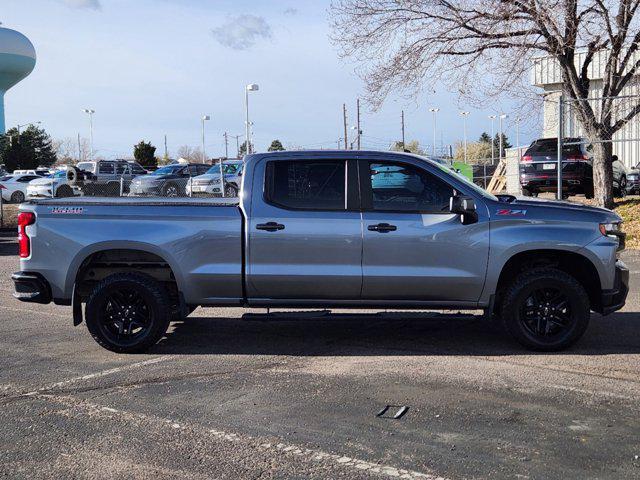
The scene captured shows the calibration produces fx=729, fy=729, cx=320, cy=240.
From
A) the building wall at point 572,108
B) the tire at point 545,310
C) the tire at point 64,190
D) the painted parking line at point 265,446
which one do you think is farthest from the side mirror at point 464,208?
the tire at point 64,190

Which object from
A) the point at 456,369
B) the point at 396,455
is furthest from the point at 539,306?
the point at 396,455

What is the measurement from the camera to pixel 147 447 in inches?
179

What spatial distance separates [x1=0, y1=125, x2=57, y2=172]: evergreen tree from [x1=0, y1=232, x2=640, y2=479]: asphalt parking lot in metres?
70.3

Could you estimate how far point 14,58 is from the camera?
44.0m

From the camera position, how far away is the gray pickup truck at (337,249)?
22.0 ft

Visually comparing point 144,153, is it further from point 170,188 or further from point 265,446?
point 265,446

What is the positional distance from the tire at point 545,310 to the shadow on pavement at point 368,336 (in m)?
0.17

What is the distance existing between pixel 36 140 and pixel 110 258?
8736cm

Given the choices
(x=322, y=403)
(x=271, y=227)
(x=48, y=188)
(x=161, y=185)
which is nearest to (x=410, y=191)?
(x=271, y=227)

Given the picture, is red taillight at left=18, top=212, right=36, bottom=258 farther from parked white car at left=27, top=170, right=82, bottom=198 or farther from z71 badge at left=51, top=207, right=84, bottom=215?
parked white car at left=27, top=170, right=82, bottom=198

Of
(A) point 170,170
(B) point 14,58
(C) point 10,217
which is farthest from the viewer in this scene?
(B) point 14,58

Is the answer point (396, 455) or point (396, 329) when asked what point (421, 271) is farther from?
point (396, 455)

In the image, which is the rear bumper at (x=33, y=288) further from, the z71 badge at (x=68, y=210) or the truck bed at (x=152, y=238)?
the z71 badge at (x=68, y=210)

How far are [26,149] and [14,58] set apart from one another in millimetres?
36746
